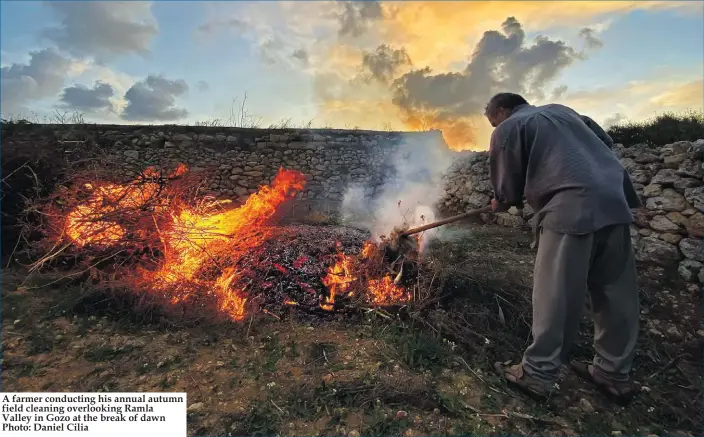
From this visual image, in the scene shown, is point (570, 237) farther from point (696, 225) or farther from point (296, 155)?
point (296, 155)

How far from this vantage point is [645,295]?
13.6 ft

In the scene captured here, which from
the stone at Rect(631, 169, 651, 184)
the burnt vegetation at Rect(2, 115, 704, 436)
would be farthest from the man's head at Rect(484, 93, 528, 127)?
the stone at Rect(631, 169, 651, 184)

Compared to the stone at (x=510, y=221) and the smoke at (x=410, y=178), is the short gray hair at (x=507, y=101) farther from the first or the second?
the smoke at (x=410, y=178)

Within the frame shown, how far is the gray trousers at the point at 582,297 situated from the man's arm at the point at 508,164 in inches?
15.1

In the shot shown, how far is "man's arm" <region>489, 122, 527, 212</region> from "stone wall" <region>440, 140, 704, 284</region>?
3.64m

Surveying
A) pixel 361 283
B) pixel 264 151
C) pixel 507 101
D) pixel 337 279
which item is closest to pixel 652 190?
pixel 507 101

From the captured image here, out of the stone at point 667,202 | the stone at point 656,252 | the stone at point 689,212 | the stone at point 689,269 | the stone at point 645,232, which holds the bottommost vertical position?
the stone at point 689,269

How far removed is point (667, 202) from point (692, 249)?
0.77 meters

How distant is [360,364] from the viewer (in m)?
3.06

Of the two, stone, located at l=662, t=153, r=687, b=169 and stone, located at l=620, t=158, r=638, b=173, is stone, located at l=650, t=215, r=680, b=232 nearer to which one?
stone, located at l=662, t=153, r=687, b=169

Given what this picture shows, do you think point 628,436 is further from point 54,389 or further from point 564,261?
point 54,389

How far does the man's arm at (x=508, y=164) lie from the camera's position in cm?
274

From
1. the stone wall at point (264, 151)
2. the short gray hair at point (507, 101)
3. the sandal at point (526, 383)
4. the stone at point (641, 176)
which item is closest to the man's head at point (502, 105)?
the short gray hair at point (507, 101)

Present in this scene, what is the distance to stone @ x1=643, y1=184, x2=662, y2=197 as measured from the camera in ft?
17.5
